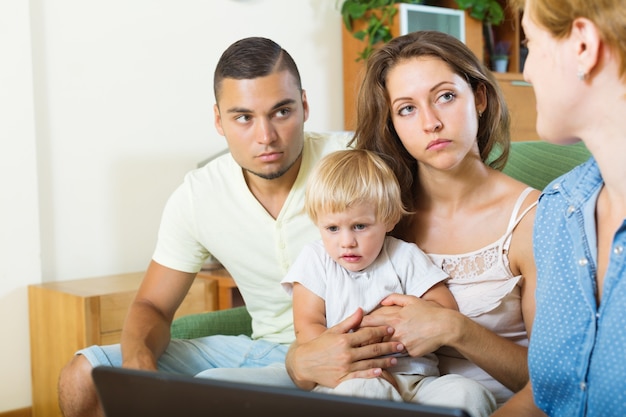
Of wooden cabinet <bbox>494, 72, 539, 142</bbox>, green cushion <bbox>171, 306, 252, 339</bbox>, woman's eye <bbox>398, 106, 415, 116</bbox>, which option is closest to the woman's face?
woman's eye <bbox>398, 106, 415, 116</bbox>

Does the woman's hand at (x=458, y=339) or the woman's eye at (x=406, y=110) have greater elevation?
the woman's eye at (x=406, y=110)

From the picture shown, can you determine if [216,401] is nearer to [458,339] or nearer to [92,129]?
[458,339]

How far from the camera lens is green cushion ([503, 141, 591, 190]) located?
1.97 m

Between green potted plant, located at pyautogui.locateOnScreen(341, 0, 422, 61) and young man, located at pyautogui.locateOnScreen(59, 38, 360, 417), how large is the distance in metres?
1.95

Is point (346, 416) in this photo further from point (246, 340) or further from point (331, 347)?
point (246, 340)

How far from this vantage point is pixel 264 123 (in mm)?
1821

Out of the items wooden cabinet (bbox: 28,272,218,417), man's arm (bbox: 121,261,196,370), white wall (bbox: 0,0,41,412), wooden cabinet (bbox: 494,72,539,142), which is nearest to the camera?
man's arm (bbox: 121,261,196,370)

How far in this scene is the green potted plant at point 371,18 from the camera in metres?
3.82

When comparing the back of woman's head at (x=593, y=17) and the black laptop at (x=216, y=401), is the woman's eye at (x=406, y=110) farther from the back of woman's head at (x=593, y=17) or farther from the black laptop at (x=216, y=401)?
the black laptop at (x=216, y=401)

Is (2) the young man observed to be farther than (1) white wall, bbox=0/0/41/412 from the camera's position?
No

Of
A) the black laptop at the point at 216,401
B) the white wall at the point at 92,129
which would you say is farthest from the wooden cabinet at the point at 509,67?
the black laptop at the point at 216,401

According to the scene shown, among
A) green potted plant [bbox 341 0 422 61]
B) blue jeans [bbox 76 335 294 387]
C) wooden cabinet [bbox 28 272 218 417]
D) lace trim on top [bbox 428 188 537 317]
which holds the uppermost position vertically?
green potted plant [bbox 341 0 422 61]

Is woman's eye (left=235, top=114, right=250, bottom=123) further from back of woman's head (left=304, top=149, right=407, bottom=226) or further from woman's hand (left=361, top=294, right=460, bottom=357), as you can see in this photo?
woman's hand (left=361, top=294, right=460, bottom=357)

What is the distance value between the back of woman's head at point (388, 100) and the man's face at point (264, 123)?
0.63 ft
